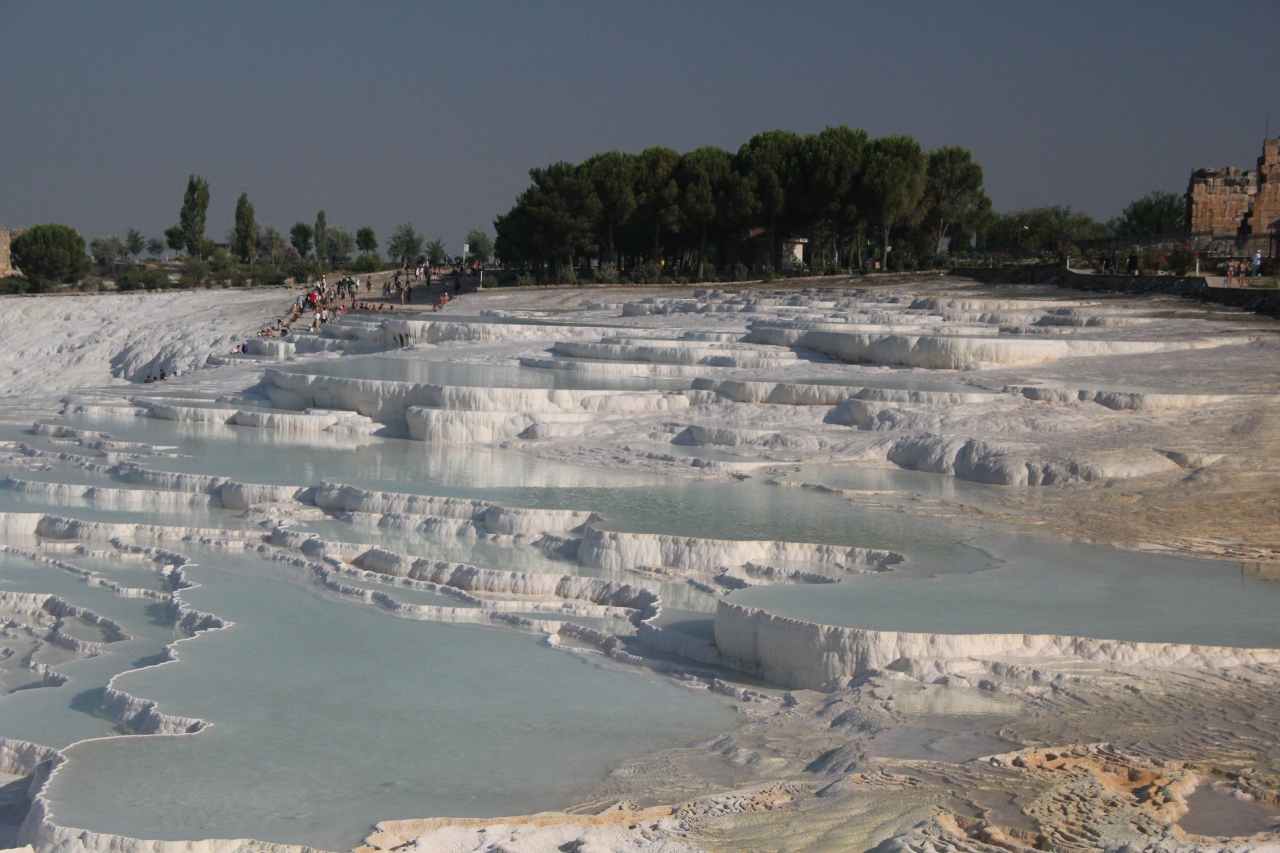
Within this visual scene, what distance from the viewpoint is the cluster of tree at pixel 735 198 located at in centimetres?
2748

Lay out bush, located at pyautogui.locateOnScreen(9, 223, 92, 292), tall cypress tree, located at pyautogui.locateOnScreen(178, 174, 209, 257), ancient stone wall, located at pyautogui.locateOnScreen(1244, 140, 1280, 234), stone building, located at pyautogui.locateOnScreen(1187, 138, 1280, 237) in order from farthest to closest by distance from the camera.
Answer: tall cypress tree, located at pyautogui.locateOnScreen(178, 174, 209, 257)
bush, located at pyautogui.locateOnScreen(9, 223, 92, 292)
stone building, located at pyautogui.locateOnScreen(1187, 138, 1280, 237)
ancient stone wall, located at pyautogui.locateOnScreen(1244, 140, 1280, 234)

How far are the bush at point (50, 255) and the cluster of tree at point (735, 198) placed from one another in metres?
14.3

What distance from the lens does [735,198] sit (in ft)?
92.3

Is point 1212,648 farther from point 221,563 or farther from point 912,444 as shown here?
point 221,563

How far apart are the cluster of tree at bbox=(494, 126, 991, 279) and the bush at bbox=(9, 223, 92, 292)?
14.3m

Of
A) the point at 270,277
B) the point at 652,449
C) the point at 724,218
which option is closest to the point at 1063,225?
the point at 724,218

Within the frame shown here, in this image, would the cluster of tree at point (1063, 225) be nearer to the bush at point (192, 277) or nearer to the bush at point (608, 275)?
the bush at point (608, 275)

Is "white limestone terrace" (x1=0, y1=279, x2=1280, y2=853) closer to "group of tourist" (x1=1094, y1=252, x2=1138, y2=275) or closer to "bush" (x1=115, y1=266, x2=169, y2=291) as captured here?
"group of tourist" (x1=1094, y1=252, x2=1138, y2=275)

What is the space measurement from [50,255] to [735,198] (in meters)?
20.9

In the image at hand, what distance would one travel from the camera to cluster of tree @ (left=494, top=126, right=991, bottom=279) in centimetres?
2748

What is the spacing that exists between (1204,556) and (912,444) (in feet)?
9.41

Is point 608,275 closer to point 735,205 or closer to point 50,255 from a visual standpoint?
point 735,205

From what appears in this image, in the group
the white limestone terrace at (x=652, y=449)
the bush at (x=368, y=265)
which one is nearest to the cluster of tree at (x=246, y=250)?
the bush at (x=368, y=265)

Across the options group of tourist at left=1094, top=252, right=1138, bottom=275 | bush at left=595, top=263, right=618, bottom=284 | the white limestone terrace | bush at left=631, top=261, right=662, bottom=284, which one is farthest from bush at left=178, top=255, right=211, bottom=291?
group of tourist at left=1094, top=252, right=1138, bottom=275
